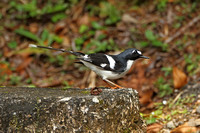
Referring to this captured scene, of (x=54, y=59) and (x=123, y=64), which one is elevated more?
(x=54, y=59)

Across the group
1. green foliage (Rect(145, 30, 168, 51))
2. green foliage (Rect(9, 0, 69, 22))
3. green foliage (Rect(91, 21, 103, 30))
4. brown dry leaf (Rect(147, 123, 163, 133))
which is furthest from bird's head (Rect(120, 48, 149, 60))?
green foliage (Rect(9, 0, 69, 22))

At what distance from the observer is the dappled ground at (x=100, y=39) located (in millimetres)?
6734

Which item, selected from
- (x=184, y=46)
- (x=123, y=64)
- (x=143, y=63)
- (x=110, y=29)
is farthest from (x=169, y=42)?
(x=123, y=64)

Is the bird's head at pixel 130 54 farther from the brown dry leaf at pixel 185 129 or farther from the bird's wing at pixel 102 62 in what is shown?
the brown dry leaf at pixel 185 129

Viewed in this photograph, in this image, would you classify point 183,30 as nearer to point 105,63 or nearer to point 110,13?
point 110,13

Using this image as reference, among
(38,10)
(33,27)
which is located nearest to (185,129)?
(33,27)

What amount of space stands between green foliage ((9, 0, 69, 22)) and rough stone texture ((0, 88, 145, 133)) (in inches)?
219

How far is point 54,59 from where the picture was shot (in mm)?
7586

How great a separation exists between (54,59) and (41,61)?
15.0 inches

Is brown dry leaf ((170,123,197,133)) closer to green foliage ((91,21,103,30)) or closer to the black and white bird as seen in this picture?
the black and white bird

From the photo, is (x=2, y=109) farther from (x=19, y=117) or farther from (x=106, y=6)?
(x=106, y=6)

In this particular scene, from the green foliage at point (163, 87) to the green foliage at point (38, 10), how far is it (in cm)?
386

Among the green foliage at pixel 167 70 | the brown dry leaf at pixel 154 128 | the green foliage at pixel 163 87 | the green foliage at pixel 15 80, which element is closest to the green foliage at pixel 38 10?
the green foliage at pixel 15 80

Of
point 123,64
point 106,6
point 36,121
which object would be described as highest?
point 106,6
